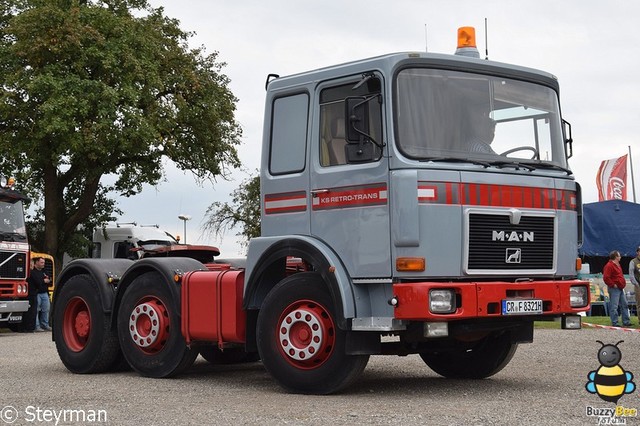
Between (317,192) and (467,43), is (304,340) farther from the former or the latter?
(467,43)

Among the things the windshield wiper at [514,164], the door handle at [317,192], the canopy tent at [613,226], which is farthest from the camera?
the canopy tent at [613,226]

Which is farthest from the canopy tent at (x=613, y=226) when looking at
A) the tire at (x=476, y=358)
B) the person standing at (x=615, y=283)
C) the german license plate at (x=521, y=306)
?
the german license plate at (x=521, y=306)

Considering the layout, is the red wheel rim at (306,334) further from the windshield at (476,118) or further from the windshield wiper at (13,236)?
the windshield wiper at (13,236)

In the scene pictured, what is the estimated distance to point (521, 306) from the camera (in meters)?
9.51

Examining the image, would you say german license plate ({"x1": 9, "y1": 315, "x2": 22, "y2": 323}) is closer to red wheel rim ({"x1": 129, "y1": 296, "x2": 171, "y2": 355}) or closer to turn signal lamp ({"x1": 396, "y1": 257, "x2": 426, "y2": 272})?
red wheel rim ({"x1": 129, "y1": 296, "x2": 171, "y2": 355})

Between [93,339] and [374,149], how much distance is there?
15.5 ft

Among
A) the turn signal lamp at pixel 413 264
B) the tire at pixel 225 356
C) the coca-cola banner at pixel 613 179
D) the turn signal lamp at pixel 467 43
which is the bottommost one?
the tire at pixel 225 356

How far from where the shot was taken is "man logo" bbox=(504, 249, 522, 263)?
9.70 meters

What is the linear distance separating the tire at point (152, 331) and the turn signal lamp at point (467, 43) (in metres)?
3.97

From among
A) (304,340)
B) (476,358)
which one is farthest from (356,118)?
(476,358)

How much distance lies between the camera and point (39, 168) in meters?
38.5

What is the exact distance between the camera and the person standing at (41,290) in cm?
2453

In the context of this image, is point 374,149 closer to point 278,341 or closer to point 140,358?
point 278,341

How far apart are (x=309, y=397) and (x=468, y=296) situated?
5.72 ft
